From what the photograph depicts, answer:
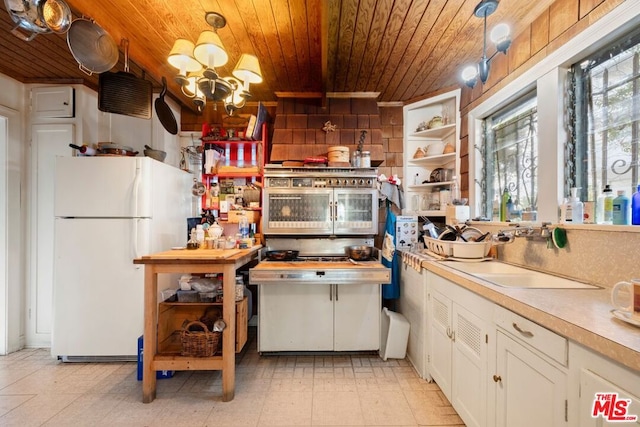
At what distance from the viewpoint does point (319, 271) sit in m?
2.21

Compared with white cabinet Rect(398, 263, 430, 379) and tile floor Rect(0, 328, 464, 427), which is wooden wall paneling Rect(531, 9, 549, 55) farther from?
tile floor Rect(0, 328, 464, 427)

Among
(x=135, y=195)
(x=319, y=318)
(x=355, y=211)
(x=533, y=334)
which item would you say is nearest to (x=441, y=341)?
(x=533, y=334)

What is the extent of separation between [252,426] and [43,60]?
10.7 feet

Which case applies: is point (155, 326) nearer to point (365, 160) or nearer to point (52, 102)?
point (365, 160)

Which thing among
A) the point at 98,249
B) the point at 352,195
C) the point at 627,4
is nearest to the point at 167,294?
the point at 98,249

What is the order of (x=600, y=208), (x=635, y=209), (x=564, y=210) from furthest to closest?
(x=564, y=210) → (x=600, y=208) → (x=635, y=209)

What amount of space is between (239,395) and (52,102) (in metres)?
3.11

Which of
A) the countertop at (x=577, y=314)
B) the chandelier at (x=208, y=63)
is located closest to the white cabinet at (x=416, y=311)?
the countertop at (x=577, y=314)

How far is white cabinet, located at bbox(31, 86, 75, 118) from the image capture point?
2.56m

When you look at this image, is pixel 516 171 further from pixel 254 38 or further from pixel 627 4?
pixel 254 38

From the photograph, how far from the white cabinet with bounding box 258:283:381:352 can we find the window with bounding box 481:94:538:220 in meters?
1.34

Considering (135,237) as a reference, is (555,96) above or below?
above

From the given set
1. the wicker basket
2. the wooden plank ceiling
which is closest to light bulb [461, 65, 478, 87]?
the wooden plank ceiling

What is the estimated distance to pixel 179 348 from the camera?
203cm
